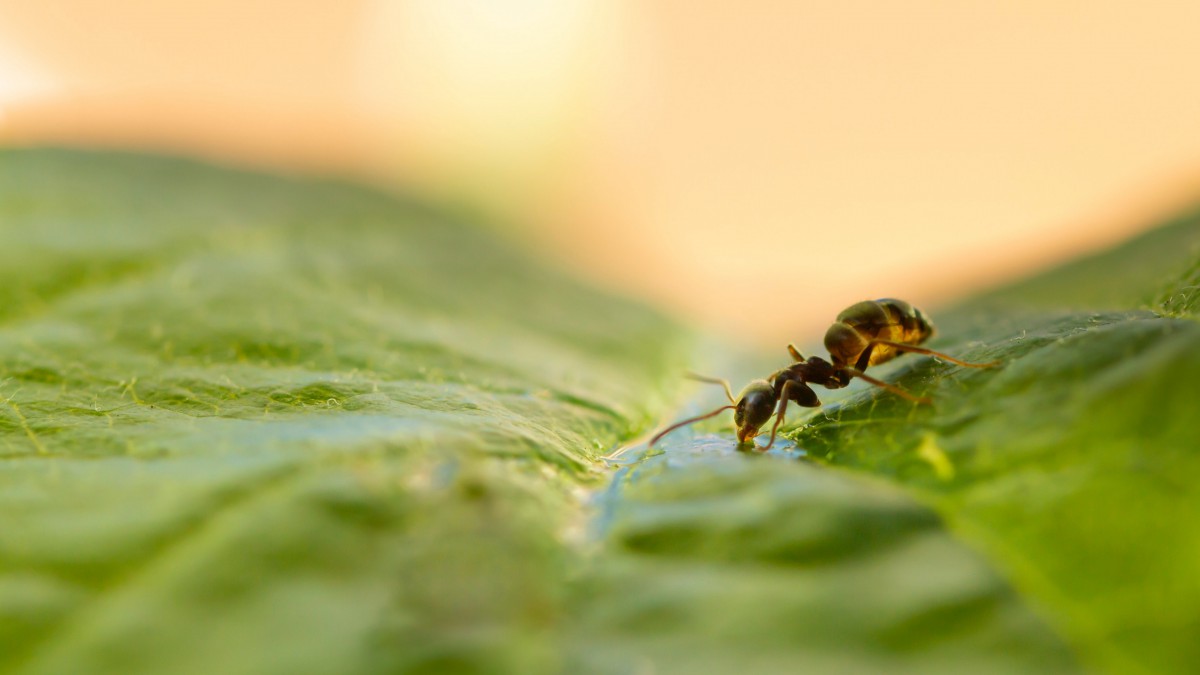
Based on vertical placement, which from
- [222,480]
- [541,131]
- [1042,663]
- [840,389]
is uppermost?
[541,131]

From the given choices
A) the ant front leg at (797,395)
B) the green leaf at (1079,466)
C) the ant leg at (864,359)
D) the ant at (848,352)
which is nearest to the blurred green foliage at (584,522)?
the green leaf at (1079,466)

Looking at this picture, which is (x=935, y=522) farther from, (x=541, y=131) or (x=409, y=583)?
(x=541, y=131)

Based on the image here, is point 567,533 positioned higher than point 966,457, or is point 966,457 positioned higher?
point 966,457

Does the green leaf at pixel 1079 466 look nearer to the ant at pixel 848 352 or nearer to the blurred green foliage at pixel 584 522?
the blurred green foliage at pixel 584 522

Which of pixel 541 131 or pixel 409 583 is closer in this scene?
pixel 409 583

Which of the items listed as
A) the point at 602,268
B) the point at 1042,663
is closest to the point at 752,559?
the point at 1042,663

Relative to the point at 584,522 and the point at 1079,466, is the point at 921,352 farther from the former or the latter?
the point at 584,522

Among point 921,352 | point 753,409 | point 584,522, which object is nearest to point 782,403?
point 753,409

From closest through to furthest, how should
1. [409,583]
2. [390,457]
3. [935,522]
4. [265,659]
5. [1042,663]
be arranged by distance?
1. [1042,663]
2. [265,659]
3. [409,583]
4. [935,522]
5. [390,457]
